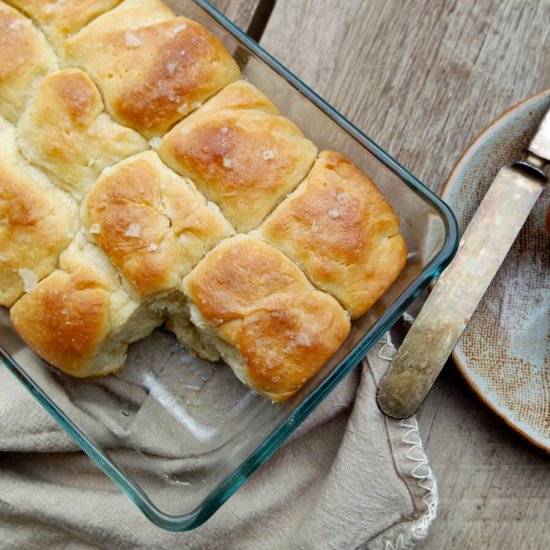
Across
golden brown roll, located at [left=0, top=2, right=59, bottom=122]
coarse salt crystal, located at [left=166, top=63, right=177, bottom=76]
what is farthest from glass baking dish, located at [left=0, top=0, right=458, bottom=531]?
golden brown roll, located at [left=0, top=2, right=59, bottom=122]

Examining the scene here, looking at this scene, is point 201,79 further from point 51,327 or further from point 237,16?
point 51,327

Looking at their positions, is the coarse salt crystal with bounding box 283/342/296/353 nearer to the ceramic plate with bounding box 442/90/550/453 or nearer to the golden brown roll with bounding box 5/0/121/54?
the ceramic plate with bounding box 442/90/550/453

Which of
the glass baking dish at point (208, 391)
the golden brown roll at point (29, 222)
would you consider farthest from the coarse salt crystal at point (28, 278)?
the glass baking dish at point (208, 391)

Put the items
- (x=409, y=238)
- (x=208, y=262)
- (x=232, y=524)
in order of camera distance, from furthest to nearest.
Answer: (x=232, y=524), (x=409, y=238), (x=208, y=262)

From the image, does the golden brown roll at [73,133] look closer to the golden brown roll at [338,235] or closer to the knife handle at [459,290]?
the golden brown roll at [338,235]

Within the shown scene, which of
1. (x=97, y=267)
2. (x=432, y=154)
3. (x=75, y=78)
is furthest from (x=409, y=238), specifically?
(x=75, y=78)

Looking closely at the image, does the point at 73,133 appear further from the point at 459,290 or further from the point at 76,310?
the point at 459,290

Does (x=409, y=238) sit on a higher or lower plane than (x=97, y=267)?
higher
